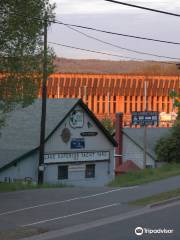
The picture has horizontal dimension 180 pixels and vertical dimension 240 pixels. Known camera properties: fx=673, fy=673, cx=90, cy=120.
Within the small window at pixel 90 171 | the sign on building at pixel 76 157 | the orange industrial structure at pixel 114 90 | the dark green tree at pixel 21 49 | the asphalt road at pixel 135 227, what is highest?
the orange industrial structure at pixel 114 90

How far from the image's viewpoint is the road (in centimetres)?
1627

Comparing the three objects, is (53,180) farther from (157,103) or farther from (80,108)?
(157,103)

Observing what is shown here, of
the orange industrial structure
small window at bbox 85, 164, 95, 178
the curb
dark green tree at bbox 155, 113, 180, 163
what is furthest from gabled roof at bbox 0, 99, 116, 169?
the orange industrial structure

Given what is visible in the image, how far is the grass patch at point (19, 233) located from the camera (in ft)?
45.7

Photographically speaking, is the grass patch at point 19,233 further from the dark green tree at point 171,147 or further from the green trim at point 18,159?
the dark green tree at point 171,147

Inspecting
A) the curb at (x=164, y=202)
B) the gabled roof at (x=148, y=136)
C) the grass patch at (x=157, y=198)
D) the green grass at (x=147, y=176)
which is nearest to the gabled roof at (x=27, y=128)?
the green grass at (x=147, y=176)

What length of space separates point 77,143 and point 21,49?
22134 millimetres

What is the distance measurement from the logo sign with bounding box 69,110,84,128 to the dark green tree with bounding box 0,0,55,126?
1972cm

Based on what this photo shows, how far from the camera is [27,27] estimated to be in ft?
68.3

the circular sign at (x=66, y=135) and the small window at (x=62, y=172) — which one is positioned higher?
the circular sign at (x=66, y=135)

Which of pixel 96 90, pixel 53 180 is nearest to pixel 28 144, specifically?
pixel 53 180

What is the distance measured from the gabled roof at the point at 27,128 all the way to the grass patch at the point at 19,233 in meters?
22.5

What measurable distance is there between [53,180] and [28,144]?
9.14 feet

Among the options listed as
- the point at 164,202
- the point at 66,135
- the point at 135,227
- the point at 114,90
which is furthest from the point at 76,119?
the point at 114,90
